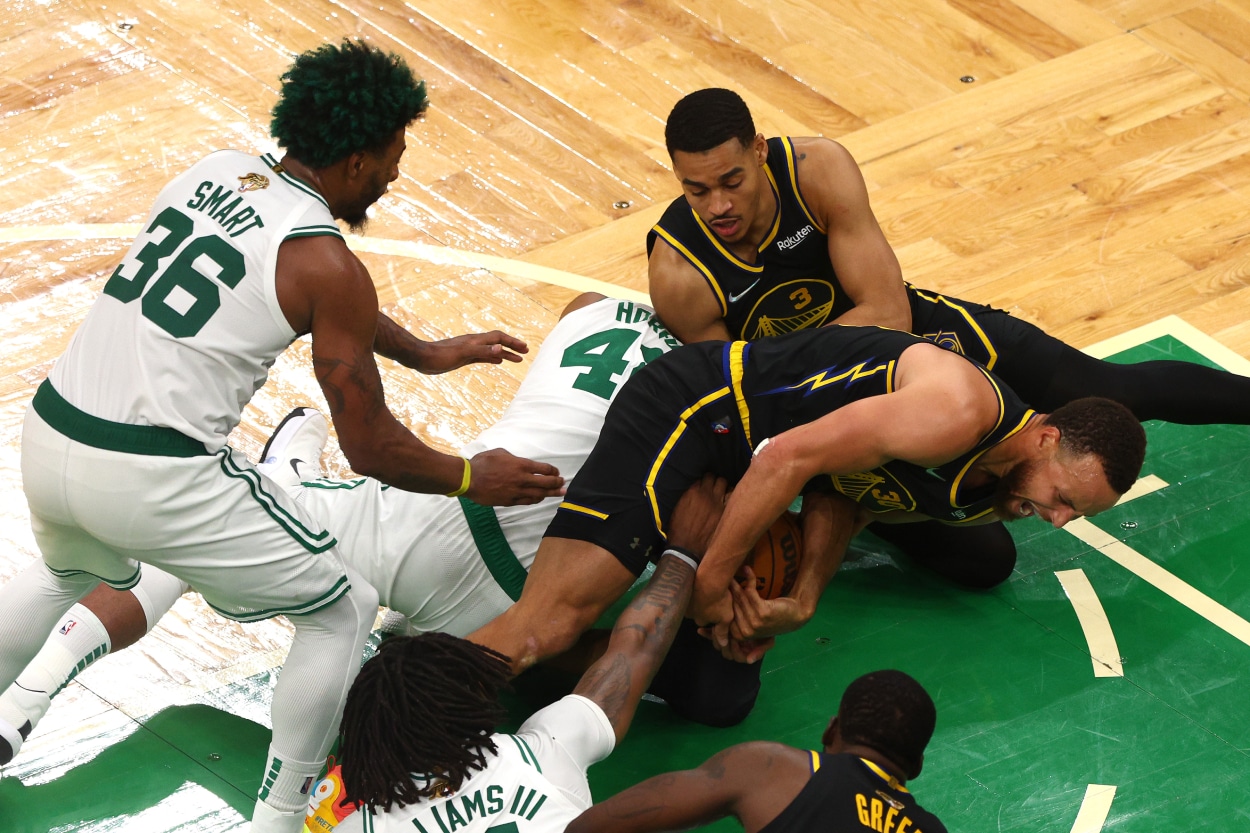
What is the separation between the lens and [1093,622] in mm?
4668

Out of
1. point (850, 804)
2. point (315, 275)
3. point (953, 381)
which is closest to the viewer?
point (850, 804)

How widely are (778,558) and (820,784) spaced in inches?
54.4

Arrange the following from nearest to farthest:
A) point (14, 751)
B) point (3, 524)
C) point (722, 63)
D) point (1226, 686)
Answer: point (14, 751), point (1226, 686), point (3, 524), point (722, 63)

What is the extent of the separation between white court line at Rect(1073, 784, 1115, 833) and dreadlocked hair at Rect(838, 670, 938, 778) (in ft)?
3.84

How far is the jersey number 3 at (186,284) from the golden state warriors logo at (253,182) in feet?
0.48

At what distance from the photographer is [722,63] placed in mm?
7203

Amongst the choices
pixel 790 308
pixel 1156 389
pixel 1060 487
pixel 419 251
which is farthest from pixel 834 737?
pixel 419 251

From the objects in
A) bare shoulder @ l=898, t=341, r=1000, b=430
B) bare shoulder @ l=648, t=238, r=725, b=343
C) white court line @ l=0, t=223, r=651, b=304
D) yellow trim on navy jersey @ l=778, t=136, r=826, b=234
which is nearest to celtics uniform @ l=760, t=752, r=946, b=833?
bare shoulder @ l=898, t=341, r=1000, b=430

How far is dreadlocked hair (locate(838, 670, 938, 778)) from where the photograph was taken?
299 centimetres

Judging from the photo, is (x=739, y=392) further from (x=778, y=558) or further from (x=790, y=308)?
(x=790, y=308)

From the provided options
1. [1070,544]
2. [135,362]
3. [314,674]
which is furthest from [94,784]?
[1070,544]

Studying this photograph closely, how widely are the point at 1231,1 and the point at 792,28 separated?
236 cm

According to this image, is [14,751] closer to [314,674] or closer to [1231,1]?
[314,674]

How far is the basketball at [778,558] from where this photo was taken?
4223 millimetres
